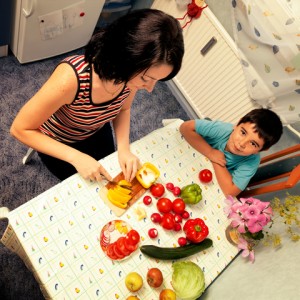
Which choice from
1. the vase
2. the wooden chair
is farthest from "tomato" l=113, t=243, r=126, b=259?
the wooden chair

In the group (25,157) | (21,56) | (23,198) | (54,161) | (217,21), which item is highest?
(217,21)

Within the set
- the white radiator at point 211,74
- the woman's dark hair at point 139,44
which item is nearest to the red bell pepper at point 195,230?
the woman's dark hair at point 139,44

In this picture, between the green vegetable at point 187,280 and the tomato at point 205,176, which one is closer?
the green vegetable at point 187,280

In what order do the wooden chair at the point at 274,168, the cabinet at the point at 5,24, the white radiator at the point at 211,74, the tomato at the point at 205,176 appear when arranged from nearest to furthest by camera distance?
the tomato at the point at 205,176
the wooden chair at the point at 274,168
the cabinet at the point at 5,24
the white radiator at the point at 211,74

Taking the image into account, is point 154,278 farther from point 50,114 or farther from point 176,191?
point 50,114

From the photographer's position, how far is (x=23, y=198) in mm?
1677

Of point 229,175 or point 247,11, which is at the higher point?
point 247,11

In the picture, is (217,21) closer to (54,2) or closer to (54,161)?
(54,2)

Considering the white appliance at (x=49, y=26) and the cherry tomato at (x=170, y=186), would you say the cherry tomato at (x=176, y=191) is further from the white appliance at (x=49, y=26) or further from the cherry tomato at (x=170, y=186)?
the white appliance at (x=49, y=26)

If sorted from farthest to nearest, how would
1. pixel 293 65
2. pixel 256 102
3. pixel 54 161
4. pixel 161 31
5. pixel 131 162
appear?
pixel 256 102, pixel 293 65, pixel 54 161, pixel 131 162, pixel 161 31

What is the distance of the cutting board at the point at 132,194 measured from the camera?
1.04 meters

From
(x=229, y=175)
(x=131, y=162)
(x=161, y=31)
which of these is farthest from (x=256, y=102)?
(x=161, y=31)

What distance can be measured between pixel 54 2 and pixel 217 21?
3.11 ft

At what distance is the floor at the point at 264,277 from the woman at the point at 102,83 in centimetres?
53
